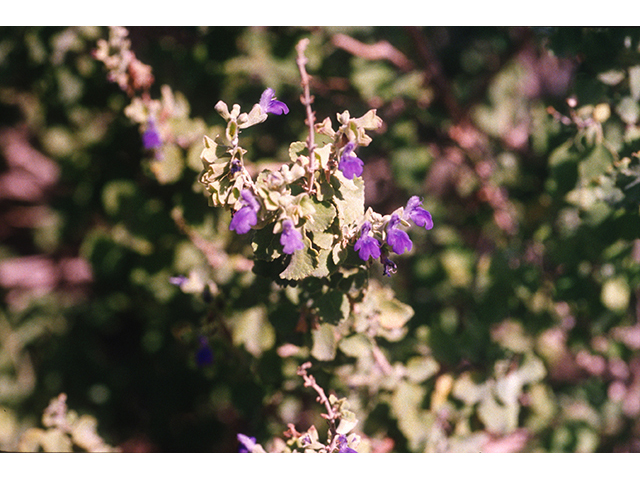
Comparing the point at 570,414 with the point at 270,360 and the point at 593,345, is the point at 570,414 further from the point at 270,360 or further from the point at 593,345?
the point at 270,360

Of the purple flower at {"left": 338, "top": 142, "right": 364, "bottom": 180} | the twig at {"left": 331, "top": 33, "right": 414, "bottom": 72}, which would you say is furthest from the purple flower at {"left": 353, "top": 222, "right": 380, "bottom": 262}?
the twig at {"left": 331, "top": 33, "right": 414, "bottom": 72}

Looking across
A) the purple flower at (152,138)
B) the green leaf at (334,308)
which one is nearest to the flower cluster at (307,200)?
the green leaf at (334,308)

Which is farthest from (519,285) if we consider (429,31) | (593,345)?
(429,31)

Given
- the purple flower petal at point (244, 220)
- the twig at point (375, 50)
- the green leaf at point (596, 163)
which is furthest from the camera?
the twig at point (375, 50)

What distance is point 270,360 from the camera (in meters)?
1.35

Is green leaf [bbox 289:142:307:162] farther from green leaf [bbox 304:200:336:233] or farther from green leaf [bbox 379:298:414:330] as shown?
green leaf [bbox 379:298:414:330]

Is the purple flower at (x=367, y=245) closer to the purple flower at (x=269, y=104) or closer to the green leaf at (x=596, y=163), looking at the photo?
the purple flower at (x=269, y=104)

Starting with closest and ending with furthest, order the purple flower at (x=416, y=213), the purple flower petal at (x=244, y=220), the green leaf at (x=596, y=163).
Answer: the purple flower petal at (x=244, y=220) → the purple flower at (x=416, y=213) → the green leaf at (x=596, y=163)

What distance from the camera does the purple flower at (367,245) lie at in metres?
0.91

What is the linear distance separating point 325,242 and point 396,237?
14cm

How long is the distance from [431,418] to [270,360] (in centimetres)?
52

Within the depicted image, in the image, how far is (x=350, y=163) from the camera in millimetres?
862

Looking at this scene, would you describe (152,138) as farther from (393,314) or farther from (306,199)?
(393,314)

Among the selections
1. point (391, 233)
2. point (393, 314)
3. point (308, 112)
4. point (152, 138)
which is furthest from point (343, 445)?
point (152, 138)
